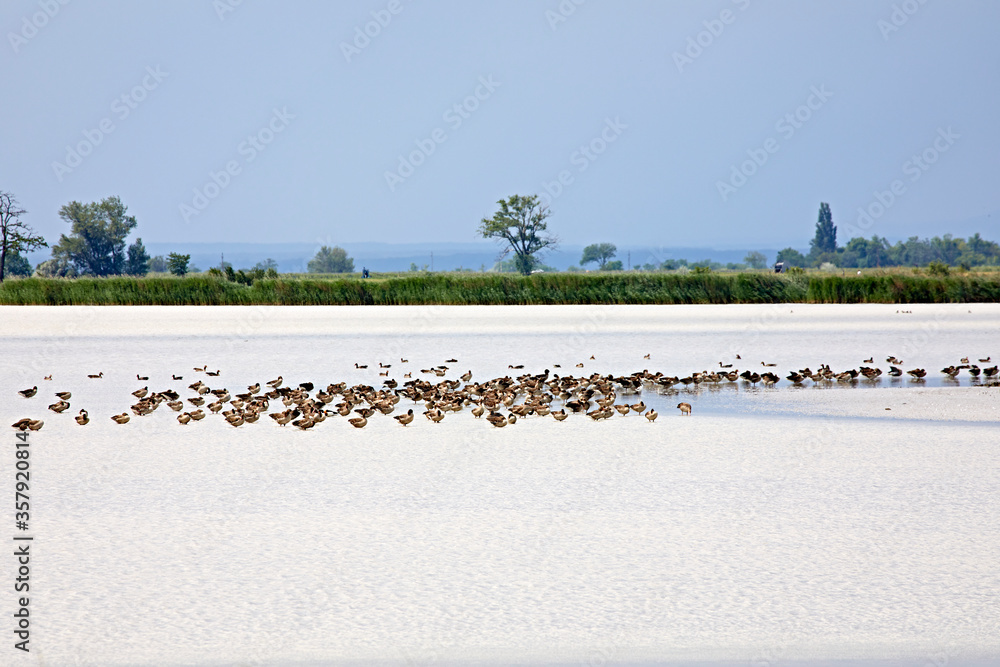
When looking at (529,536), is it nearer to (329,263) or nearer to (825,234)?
(329,263)

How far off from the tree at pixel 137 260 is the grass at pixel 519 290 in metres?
47.5

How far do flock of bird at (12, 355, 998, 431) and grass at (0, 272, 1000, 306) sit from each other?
2274 centimetres

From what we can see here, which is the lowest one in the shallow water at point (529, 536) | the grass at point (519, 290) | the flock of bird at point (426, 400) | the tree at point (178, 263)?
the shallow water at point (529, 536)

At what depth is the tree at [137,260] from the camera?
3187 inches

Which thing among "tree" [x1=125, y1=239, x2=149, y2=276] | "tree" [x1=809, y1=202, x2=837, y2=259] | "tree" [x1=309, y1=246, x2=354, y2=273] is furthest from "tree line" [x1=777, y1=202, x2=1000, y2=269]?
"tree" [x1=125, y1=239, x2=149, y2=276]

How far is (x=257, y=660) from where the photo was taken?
10.7ft

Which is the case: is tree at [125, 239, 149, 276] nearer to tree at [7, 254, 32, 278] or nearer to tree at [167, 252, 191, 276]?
tree at [7, 254, 32, 278]

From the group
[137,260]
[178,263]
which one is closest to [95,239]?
[137,260]

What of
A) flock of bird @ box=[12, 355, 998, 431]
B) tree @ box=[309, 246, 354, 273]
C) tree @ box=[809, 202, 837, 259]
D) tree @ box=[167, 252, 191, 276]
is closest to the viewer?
flock of bird @ box=[12, 355, 998, 431]

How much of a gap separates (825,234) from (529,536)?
14053cm

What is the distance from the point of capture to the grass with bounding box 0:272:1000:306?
33.4m

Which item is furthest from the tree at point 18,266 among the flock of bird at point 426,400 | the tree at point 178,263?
the flock of bird at point 426,400

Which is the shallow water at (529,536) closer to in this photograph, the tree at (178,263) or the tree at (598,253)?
the tree at (178,263)

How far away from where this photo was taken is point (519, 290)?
34.5 metres
